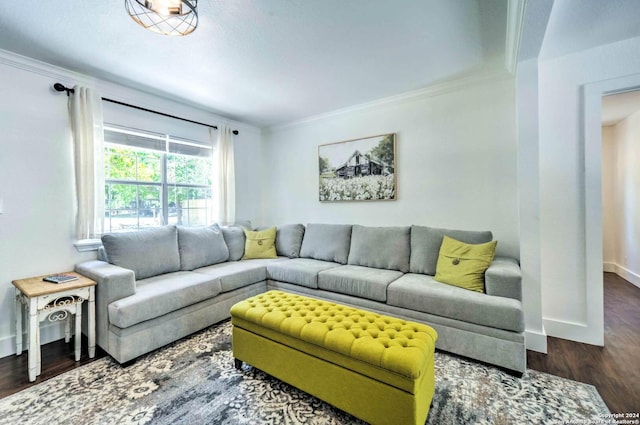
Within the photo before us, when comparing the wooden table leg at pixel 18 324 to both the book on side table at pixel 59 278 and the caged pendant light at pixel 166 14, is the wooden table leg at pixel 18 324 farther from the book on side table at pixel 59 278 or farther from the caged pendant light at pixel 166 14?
the caged pendant light at pixel 166 14

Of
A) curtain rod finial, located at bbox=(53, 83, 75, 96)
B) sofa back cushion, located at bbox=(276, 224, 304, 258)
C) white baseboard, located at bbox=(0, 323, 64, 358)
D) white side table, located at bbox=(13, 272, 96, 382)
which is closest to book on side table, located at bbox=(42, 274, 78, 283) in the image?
white side table, located at bbox=(13, 272, 96, 382)

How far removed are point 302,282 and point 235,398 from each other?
140 cm

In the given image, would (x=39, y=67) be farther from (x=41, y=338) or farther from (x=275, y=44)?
(x=41, y=338)

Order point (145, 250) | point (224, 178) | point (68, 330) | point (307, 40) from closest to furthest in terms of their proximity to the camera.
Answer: point (307, 40) → point (68, 330) → point (145, 250) → point (224, 178)

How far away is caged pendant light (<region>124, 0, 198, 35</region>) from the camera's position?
1.57 metres

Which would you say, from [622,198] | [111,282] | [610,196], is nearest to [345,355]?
[111,282]

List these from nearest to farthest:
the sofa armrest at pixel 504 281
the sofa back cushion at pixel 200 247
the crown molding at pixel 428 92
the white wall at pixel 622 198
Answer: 1. the sofa armrest at pixel 504 281
2. the crown molding at pixel 428 92
3. the sofa back cushion at pixel 200 247
4. the white wall at pixel 622 198

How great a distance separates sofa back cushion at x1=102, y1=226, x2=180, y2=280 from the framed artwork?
2.03m

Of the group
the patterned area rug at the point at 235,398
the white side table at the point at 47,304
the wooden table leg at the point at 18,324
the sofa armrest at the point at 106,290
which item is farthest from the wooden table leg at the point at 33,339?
the wooden table leg at the point at 18,324

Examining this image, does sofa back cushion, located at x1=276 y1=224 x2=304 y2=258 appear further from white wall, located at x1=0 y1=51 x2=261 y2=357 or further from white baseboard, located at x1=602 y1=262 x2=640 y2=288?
white baseboard, located at x1=602 y1=262 x2=640 y2=288

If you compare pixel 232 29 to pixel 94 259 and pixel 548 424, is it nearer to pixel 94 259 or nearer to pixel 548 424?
pixel 94 259

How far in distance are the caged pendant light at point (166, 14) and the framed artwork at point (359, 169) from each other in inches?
91.2

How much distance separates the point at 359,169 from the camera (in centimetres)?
368

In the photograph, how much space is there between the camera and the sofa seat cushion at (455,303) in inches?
76.7
